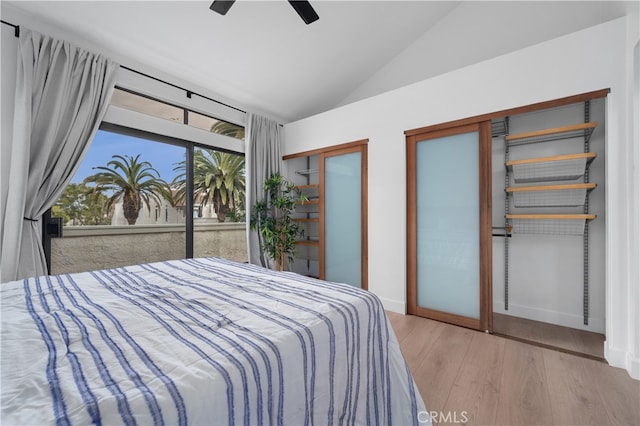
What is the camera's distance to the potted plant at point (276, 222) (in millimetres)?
3771

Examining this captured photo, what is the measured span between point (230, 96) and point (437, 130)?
2674 millimetres

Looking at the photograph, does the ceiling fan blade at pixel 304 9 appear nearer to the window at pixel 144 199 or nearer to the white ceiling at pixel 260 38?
the white ceiling at pixel 260 38

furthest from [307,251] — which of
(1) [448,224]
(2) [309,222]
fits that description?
(1) [448,224]

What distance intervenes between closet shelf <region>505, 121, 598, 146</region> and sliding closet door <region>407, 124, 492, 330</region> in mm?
365

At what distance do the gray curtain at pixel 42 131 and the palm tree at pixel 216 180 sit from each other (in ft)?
3.40

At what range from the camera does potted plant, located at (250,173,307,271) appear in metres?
3.77

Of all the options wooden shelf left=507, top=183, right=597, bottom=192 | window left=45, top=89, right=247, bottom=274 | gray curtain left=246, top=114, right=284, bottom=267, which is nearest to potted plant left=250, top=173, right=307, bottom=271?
gray curtain left=246, top=114, right=284, bottom=267

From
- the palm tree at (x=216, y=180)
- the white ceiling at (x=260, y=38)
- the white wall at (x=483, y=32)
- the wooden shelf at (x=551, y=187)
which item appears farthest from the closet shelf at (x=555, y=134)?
the palm tree at (x=216, y=180)

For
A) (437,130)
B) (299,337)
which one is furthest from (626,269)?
(299,337)

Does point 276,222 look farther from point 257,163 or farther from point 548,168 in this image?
point 548,168

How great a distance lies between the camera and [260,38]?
278 centimetres

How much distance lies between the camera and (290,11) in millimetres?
2566

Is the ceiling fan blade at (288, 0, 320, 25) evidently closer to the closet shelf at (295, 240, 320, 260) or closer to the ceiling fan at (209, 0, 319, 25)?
the ceiling fan at (209, 0, 319, 25)

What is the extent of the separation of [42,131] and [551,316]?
16.4ft
